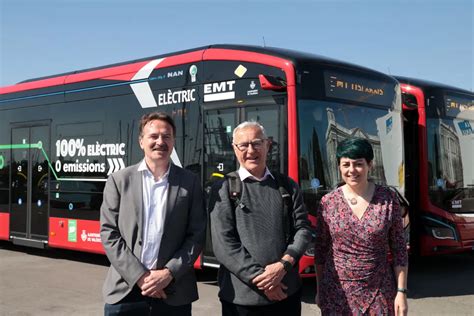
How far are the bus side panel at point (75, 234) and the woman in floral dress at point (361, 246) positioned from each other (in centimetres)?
578

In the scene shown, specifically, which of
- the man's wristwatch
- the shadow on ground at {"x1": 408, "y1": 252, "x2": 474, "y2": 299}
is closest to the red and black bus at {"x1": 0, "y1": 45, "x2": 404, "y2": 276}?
the shadow on ground at {"x1": 408, "y1": 252, "x2": 474, "y2": 299}

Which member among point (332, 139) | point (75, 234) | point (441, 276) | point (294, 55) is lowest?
point (441, 276)

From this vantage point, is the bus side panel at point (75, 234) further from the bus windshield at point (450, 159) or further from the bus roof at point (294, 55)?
the bus windshield at point (450, 159)

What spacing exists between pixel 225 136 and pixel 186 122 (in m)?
0.73

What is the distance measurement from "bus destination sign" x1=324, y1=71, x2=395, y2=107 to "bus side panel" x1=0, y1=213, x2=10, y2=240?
672 cm

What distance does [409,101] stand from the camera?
9.01 metres

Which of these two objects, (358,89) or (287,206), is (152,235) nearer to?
(287,206)

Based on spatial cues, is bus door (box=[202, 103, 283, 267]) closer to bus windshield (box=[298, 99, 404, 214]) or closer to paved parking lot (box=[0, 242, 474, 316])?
bus windshield (box=[298, 99, 404, 214])

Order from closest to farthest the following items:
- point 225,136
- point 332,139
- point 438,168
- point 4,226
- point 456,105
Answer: point 332,139
point 225,136
point 438,168
point 456,105
point 4,226

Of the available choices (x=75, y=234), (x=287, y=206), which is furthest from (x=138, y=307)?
(x=75, y=234)

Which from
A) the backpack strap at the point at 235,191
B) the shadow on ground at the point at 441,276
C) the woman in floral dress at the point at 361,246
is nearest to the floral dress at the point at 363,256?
the woman in floral dress at the point at 361,246

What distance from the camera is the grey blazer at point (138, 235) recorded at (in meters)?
3.15

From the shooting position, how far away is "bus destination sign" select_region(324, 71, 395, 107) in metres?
6.96

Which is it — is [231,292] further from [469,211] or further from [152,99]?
[469,211]
